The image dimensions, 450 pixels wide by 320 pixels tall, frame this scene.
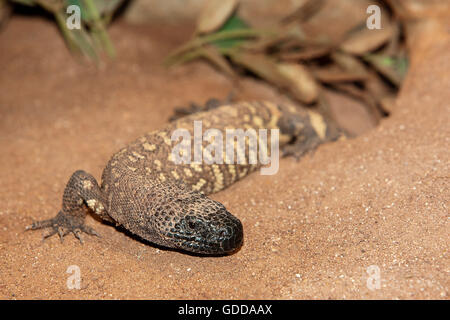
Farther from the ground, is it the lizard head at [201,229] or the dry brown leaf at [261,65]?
the dry brown leaf at [261,65]

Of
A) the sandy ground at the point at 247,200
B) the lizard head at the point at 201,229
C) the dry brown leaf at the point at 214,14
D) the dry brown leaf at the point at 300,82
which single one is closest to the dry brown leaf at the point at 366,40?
the dry brown leaf at the point at 300,82

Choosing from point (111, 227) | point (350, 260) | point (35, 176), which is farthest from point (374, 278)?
point (35, 176)

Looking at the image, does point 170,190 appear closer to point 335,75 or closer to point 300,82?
point 300,82

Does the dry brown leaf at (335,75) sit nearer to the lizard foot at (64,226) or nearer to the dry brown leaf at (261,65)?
the dry brown leaf at (261,65)

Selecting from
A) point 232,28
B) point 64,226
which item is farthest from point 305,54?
point 64,226

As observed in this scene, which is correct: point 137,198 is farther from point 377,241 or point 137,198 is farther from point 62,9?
point 62,9

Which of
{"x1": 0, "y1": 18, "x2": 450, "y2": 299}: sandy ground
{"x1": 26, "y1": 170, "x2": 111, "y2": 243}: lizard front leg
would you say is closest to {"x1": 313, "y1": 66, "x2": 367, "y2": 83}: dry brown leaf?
{"x1": 0, "y1": 18, "x2": 450, "y2": 299}: sandy ground
